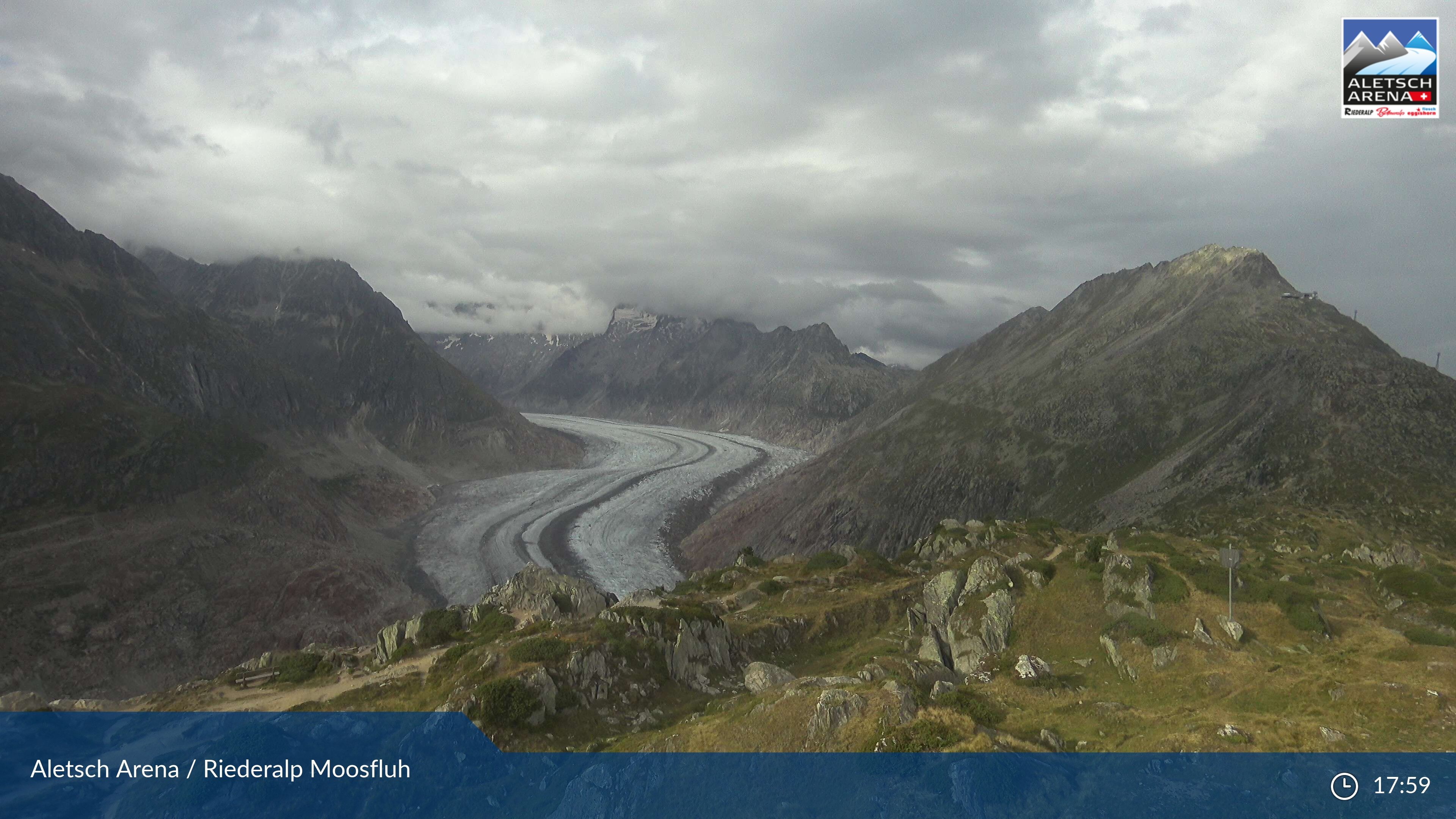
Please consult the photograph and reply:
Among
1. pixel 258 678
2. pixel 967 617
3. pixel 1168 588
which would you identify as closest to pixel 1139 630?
pixel 1168 588

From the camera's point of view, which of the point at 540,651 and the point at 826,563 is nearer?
the point at 540,651

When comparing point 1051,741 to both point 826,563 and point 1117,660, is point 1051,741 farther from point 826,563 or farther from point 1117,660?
point 826,563

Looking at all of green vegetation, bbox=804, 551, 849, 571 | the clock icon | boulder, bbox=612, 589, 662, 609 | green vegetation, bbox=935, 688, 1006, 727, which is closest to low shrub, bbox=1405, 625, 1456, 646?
the clock icon

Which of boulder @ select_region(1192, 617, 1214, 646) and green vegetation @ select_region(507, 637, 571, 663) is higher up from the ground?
boulder @ select_region(1192, 617, 1214, 646)

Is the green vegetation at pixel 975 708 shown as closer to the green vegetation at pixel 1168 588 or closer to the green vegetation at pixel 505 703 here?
the green vegetation at pixel 1168 588

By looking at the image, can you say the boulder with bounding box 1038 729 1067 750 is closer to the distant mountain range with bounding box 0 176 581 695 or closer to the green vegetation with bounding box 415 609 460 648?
the green vegetation with bounding box 415 609 460 648
